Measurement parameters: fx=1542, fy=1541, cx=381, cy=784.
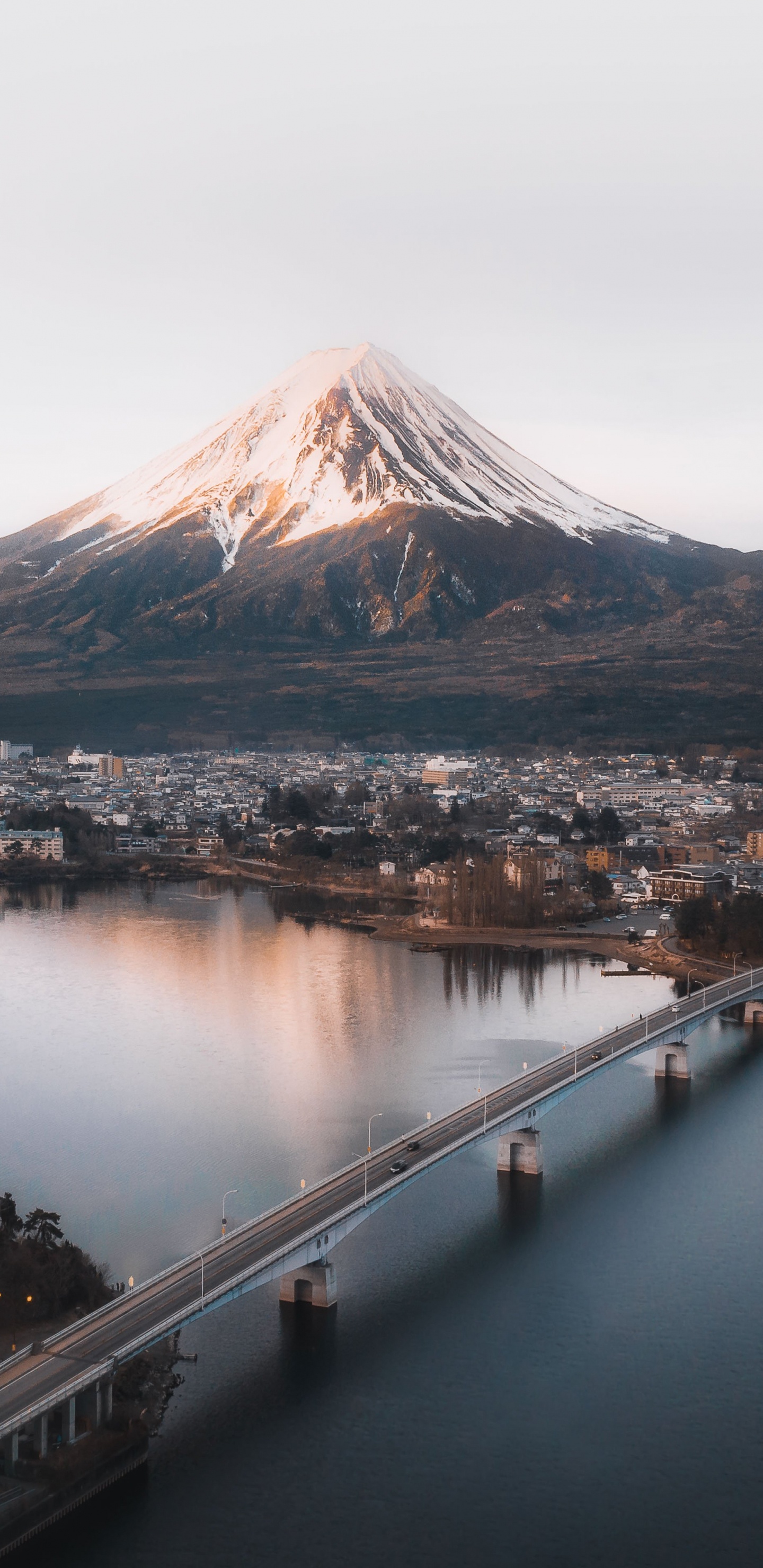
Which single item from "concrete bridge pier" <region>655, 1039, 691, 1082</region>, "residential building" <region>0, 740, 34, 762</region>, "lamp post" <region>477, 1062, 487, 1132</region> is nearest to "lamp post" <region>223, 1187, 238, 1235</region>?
"lamp post" <region>477, 1062, 487, 1132</region>

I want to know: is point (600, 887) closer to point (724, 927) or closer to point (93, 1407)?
point (724, 927)

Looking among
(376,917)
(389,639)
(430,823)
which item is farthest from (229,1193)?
(389,639)

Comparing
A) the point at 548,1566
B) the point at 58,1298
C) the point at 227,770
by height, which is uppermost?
the point at 227,770

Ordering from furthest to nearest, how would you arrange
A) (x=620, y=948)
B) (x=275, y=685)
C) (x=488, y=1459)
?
(x=275, y=685) < (x=620, y=948) < (x=488, y=1459)

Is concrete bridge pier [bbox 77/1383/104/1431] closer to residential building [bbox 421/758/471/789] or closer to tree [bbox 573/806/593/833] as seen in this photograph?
tree [bbox 573/806/593/833]

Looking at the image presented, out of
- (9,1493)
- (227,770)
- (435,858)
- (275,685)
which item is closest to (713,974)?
(435,858)

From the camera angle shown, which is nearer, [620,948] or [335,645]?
[620,948]

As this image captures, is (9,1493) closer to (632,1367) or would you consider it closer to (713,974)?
(632,1367)

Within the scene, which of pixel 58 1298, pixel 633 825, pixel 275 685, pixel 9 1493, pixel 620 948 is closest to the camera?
pixel 9 1493
